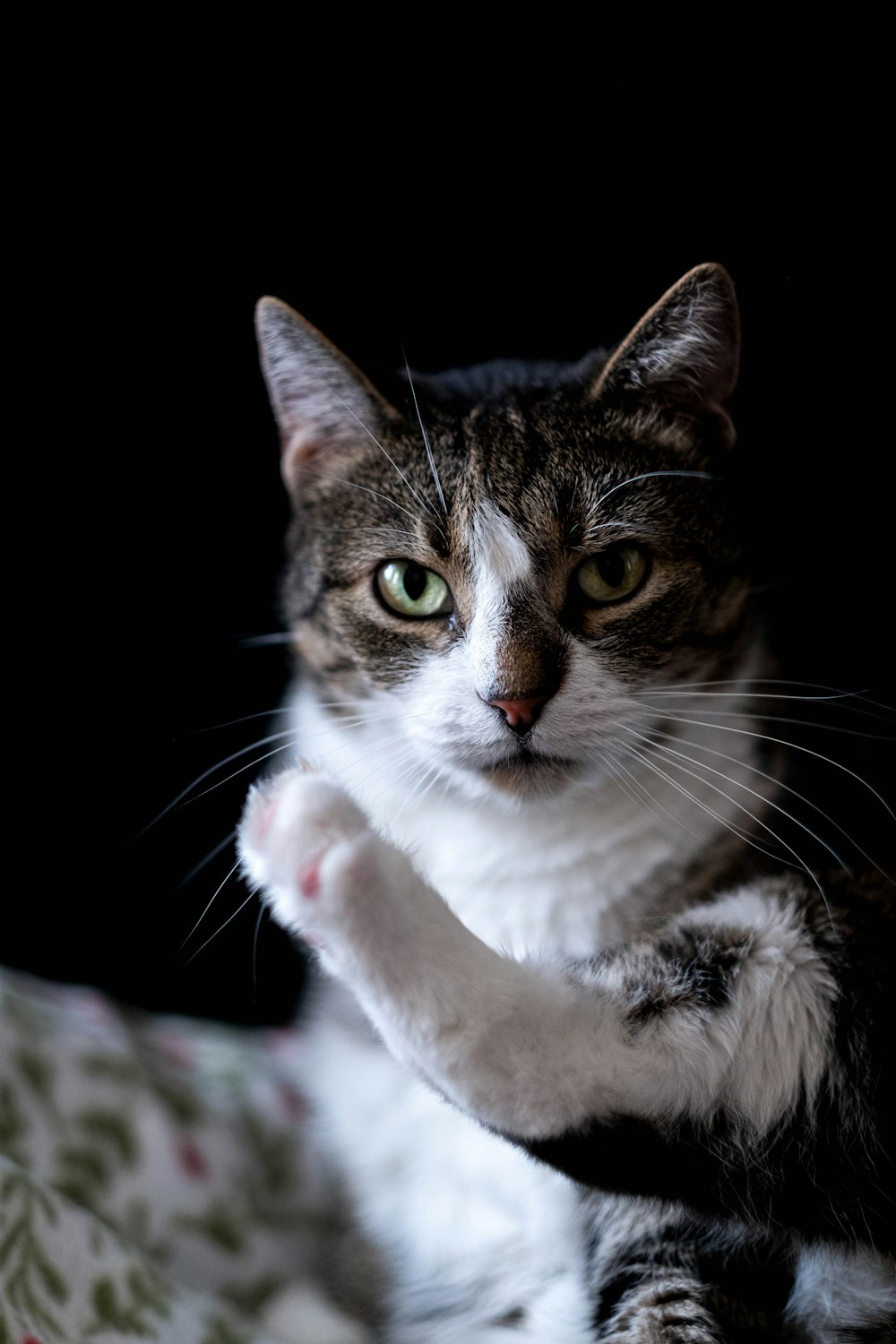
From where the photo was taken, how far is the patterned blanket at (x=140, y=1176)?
0.92m

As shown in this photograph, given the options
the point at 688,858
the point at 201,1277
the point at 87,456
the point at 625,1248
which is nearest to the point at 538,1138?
the point at 625,1248

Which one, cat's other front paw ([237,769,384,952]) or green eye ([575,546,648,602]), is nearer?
cat's other front paw ([237,769,384,952])

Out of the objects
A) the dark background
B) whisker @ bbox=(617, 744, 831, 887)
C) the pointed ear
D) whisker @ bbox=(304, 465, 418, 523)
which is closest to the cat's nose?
whisker @ bbox=(617, 744, 831, 887)

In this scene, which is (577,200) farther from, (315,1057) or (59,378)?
(315,1057)

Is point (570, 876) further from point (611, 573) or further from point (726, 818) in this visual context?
point (611, 573)

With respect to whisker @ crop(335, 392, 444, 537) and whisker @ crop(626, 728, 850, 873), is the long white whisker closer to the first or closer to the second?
whisker @ crop(626, 728, 850, 873)

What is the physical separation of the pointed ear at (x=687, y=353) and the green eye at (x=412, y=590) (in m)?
0.23

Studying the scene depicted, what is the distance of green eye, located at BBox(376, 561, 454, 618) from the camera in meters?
1.03

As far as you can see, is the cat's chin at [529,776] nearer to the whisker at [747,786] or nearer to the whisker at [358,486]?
the whisker at [747,786]

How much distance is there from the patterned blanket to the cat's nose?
52cm

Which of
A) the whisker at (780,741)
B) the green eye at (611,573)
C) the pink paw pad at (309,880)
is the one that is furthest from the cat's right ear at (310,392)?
the pink paw pad at (309,880)

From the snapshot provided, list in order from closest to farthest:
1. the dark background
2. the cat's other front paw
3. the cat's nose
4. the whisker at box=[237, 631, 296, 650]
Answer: the cat's other front paw
the cat's nose
the whisker at box=[237, 631, 296, 650]
the dark background

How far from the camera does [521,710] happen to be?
3.00 feet

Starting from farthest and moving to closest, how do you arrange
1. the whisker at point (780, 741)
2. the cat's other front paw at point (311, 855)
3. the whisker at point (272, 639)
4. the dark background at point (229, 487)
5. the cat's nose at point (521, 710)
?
1. the dark background at point (229, 487)
2. the whisker at point (272, 639)
3. the whisker at point (780, 741)
4. the cat's nose at point (521, 710)
5. the cat's other front paw at point (311, 855)
